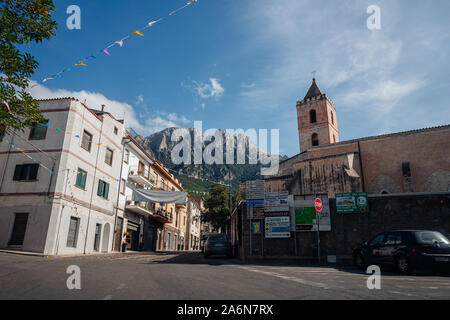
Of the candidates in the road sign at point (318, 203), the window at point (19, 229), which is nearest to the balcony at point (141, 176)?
the window at point (19, 229)

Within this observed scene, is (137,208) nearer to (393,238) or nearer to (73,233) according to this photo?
(73,233)

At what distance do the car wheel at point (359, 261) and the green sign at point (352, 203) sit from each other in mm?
3465

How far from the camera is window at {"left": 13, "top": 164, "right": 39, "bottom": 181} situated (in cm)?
1855

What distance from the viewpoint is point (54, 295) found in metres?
4.54

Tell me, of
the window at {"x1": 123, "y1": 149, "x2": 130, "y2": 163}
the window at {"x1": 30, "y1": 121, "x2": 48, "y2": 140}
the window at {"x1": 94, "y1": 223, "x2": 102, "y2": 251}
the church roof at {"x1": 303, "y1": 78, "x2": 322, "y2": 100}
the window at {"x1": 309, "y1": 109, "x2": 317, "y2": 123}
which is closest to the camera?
the window at {"x1": 30, "y1": 121, "x2": 48, "y2": 140}

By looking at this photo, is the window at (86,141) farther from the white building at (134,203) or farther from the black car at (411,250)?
the black car at (411,250)

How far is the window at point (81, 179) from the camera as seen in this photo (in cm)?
1972

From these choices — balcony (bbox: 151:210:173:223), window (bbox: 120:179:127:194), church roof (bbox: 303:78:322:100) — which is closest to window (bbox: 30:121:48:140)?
window (bbox: 120:179:127:194)

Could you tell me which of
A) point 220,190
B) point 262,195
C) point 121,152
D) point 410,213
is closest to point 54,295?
point 262,195

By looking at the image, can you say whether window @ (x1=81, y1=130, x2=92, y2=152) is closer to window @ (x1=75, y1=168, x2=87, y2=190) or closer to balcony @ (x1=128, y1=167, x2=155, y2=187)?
window @ (x1=75, y1=168, x2=87, y2=190)

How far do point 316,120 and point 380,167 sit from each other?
16119mm

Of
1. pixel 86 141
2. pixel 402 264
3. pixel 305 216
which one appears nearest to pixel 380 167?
pixel 305 216

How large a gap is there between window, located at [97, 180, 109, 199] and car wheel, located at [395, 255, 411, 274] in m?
19.6
